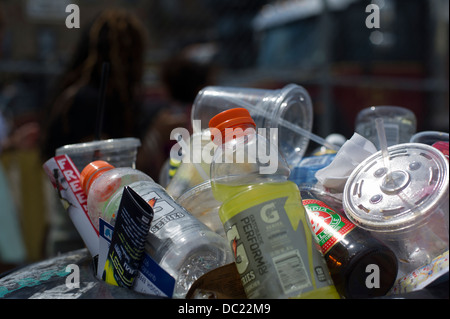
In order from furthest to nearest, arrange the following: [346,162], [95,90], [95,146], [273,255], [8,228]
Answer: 1. [8,228]
2. [95,90]
3. [95,146]
4. [346,162]
5. [273,255]

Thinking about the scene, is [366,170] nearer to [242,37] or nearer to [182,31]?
[242,37]

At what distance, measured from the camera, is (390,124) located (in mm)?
1574

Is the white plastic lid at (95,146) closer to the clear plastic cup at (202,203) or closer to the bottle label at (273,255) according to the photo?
the clear plastic cup at (202,203)

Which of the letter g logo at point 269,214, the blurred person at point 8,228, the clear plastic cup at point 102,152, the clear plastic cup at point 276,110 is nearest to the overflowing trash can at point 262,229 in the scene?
the letter g logo at point 269,214

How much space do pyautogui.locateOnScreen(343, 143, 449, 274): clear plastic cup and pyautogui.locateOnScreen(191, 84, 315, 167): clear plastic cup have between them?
408 millimetres

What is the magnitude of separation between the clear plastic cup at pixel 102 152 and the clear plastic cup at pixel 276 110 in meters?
0.24

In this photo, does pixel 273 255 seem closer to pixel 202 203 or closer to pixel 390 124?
pixel 202 203

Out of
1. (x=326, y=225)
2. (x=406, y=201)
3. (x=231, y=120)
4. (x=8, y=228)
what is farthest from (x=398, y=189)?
(x=8, y=228)

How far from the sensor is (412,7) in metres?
7.03

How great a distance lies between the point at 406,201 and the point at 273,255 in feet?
0.96

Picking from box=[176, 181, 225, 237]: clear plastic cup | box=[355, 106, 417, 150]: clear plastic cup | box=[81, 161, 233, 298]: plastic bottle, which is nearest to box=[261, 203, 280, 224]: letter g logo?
box=[81, 161, 233, 298]: plastic bottle

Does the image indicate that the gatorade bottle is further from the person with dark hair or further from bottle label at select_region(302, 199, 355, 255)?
the person with dark hair

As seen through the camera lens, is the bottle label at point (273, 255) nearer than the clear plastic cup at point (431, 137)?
Yes

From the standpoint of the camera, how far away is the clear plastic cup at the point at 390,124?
1525mm
